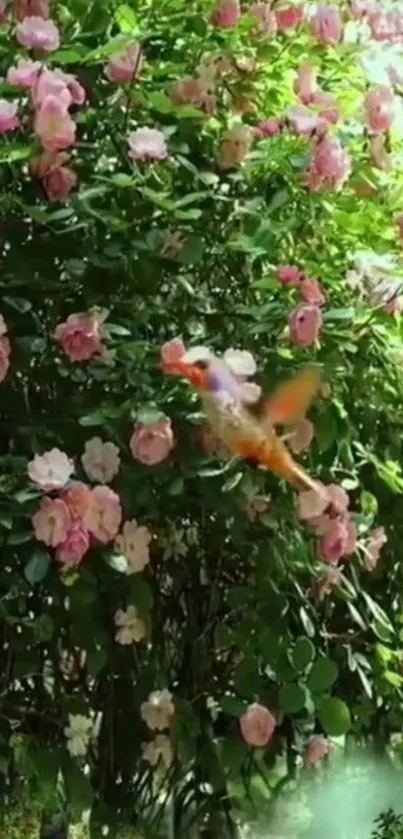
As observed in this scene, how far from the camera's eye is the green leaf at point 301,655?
1001 millimetres

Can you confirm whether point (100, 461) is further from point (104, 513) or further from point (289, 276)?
point (289, 276)

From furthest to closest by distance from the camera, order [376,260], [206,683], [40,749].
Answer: [376,260]
[206,683]
[40,749]

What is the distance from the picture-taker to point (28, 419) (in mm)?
974

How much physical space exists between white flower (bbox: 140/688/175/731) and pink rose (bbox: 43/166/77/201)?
0.38 m

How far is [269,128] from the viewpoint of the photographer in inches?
42.1

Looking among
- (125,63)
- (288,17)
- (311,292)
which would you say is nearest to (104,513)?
(311,292)

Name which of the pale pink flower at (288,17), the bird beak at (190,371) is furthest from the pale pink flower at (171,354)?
the pale pink flower at (288,17)

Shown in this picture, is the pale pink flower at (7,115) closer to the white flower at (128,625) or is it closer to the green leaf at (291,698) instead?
the white flower at (128,625)

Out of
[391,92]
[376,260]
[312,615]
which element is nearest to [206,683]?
[312,615]

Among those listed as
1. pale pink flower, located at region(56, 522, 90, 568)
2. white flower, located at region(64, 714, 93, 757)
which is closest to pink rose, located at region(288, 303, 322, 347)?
pale pink flower, located at region(56, 522, 90, 568)

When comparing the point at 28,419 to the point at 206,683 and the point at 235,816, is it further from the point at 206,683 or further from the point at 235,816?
the point at 235,816

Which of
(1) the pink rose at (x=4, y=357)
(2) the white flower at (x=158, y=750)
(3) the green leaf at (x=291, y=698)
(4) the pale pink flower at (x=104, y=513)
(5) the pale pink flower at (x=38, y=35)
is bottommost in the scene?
(2) the white flower at (x=158, y=750)

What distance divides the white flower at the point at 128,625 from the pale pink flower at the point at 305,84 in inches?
17.3

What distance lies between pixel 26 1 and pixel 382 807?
802 millimetres
